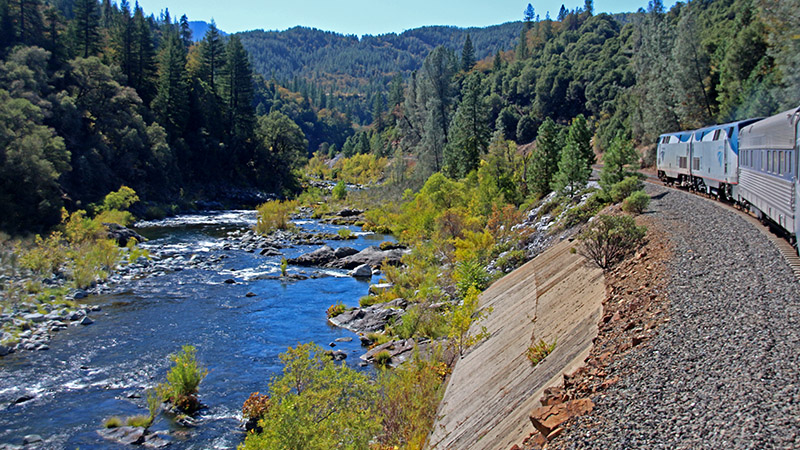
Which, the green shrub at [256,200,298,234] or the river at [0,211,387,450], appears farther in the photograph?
the green shrub at [256,200,298,234]

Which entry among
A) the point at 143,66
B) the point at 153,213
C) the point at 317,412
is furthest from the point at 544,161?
the point at 143,66

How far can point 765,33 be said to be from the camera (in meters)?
43.7

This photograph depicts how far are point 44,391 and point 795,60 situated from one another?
1461 inches

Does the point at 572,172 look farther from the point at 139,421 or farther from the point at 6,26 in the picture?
the point at 6,26

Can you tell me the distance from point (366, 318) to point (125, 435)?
1060 cm

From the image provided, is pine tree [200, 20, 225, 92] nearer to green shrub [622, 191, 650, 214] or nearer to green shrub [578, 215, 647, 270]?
green shrub [622, 191, 650, 214]

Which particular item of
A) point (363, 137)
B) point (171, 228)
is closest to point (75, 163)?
point (171, 228)

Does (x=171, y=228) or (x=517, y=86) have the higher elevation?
(x=517, y=86)

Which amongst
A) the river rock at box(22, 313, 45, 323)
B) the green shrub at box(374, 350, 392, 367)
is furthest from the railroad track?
the river rock at box(22, 313, 45, 323)

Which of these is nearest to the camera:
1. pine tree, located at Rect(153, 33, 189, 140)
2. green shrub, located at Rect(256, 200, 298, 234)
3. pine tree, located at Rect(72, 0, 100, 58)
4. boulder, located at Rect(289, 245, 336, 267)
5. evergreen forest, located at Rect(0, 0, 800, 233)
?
boulder, located at Rect(289, 245, 336, 267)

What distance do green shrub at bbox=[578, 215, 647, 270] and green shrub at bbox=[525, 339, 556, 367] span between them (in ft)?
13.5

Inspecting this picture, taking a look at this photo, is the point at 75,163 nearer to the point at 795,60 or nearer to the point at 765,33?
the point at 795,60

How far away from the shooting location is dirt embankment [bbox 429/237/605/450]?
908 centimetres

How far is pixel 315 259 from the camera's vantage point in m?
35.5
